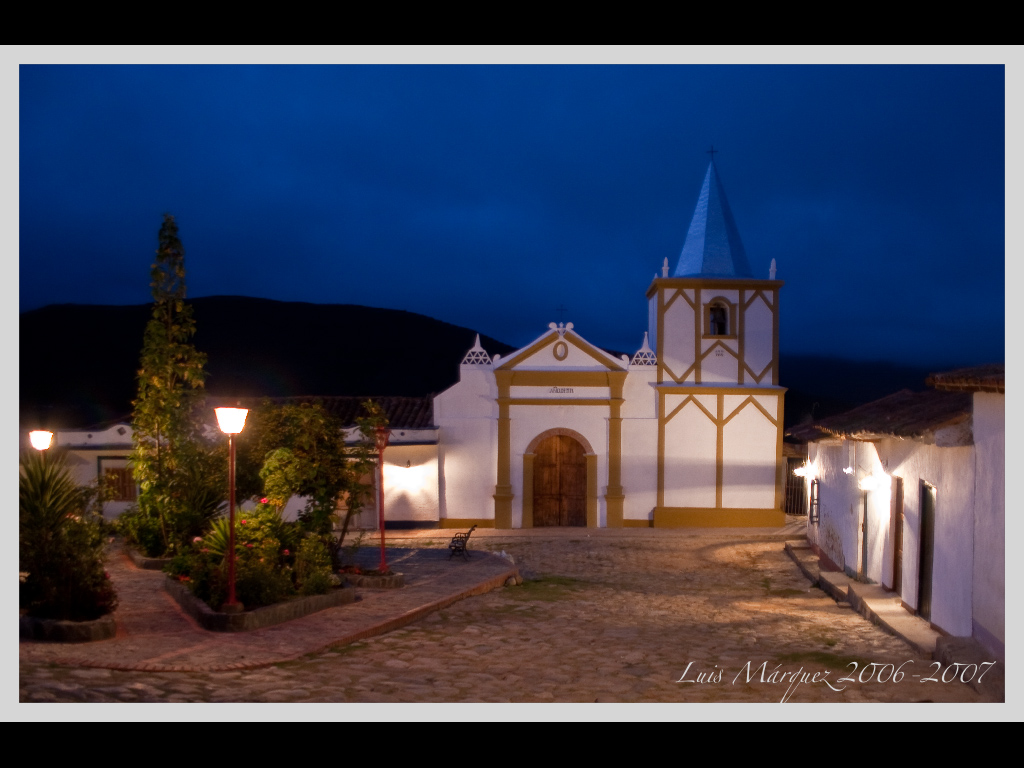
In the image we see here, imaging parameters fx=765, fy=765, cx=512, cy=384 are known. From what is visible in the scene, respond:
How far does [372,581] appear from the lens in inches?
432

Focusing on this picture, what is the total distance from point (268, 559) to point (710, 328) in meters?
14.2

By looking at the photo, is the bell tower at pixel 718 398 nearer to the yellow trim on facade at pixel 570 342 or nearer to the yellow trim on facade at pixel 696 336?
the yellow trim on facade at pixel 696 336

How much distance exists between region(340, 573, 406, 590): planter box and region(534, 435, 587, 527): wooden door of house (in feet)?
29.8

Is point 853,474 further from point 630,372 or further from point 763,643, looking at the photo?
point 630,372

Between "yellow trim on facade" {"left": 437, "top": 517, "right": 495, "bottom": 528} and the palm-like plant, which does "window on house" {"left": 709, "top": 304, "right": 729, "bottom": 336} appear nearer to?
"yellow trim on facade" {"left": 437, "top": 517, "right": 495, "bottom": 528}

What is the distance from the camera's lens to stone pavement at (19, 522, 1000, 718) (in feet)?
20.3

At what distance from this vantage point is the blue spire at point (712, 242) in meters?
20.3

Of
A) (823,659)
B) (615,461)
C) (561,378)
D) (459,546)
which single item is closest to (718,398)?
(615,461)

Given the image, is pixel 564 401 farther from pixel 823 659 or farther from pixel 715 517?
pixel 823 659

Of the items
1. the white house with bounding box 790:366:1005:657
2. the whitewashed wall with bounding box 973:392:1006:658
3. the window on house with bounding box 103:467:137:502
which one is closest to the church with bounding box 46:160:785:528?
the window on house with bounding box 103:467:137:502

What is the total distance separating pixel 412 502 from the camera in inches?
772

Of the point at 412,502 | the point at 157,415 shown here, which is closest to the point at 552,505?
the point at 412,502

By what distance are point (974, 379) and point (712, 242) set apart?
14.3 meters

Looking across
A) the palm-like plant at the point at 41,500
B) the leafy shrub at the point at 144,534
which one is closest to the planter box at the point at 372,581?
the leafy shrub at the point at 144,534
